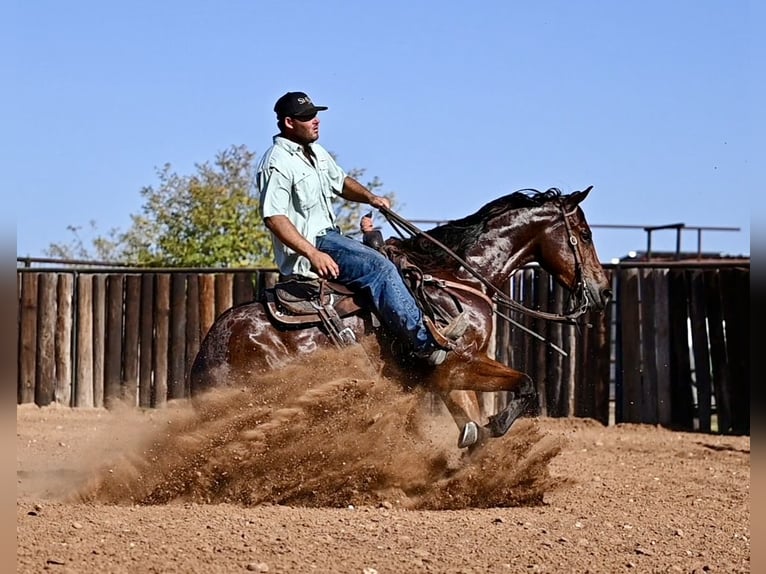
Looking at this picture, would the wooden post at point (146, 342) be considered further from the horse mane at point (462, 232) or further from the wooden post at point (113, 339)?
the horse mane at point (462, 232)

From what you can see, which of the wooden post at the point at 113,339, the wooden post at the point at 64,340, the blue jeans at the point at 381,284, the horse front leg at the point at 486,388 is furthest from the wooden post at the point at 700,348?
the wooden post at the point at 64,340

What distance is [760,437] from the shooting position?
18.4 ft

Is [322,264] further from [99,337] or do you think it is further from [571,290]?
[99,337]

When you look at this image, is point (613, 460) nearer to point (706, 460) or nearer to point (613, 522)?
point (706, 460)

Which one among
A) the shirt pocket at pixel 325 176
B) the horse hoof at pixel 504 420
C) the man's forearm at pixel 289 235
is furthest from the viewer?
the shirt pocket at pixel 325 176

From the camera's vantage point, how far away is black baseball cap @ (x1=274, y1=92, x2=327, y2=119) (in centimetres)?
770

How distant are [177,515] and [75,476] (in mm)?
2594

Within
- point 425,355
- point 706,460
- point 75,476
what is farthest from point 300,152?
point 706,460

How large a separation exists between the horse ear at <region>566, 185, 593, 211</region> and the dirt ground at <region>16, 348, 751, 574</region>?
176cm

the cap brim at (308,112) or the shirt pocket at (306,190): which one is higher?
the cap brim at (308,112)

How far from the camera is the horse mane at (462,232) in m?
8.48

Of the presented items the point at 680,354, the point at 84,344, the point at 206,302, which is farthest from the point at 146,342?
the point at 680,354

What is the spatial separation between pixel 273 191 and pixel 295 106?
62 centimetres

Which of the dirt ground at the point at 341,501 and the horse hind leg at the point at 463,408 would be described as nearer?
the dirt ground at the point at 341,501
